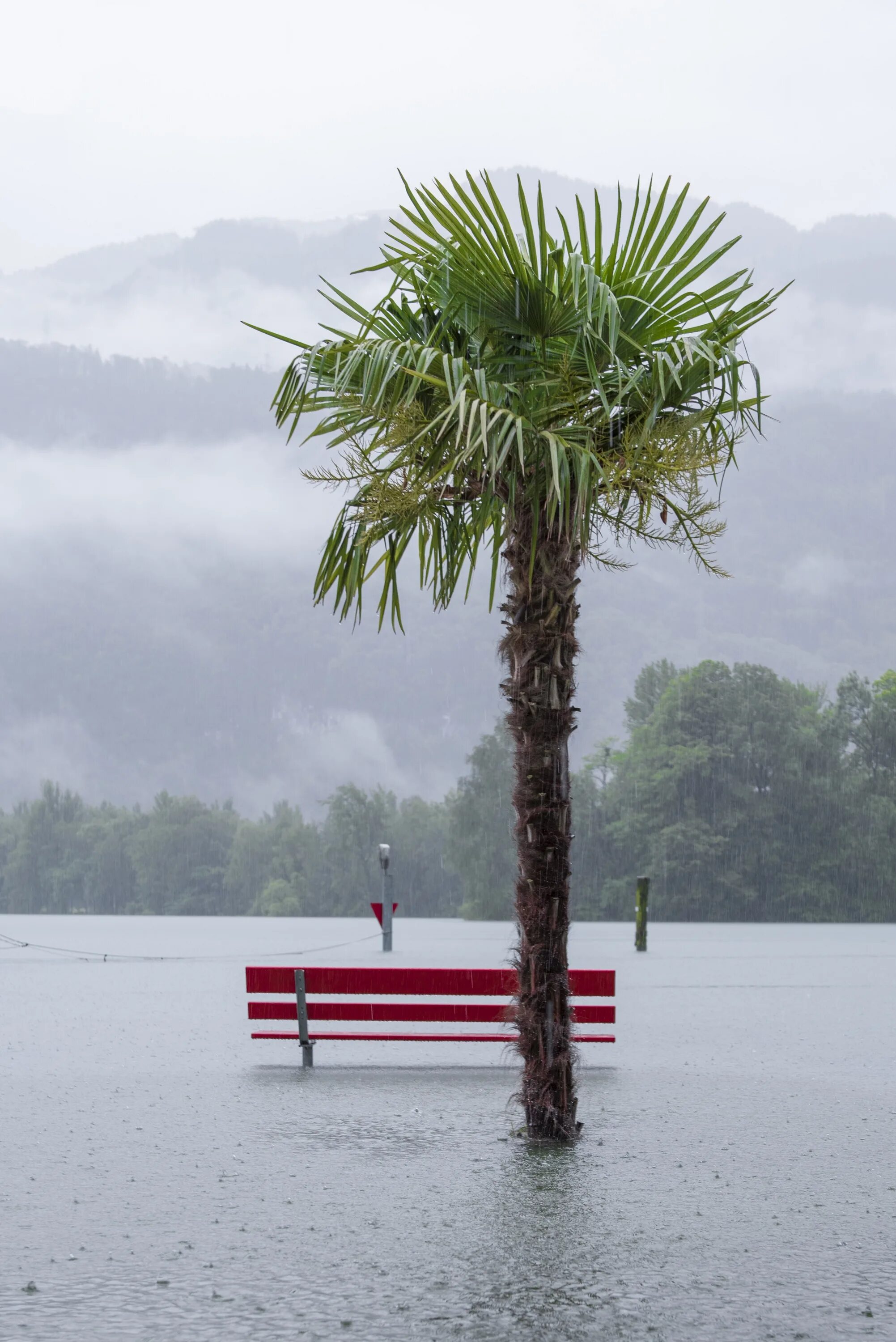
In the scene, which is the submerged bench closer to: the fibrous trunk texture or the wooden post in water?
the fibrous trunk texture

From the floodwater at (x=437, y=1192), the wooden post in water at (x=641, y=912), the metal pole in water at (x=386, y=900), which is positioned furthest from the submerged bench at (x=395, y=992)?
the wooden post in water at (x=641, y=912)

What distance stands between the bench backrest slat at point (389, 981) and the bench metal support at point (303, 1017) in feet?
0.15

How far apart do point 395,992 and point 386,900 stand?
23.2m

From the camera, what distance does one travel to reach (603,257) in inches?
378

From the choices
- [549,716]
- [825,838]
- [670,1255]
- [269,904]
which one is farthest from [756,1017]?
[269,904]

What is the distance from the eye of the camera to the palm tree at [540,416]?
8625 mm

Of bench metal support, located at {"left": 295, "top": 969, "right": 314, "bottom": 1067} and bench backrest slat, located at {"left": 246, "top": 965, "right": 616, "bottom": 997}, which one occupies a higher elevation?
bench backrest slat, located at {"left": 246, "top": 965, "right": 616, "bottom": 997}

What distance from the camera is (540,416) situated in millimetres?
9141

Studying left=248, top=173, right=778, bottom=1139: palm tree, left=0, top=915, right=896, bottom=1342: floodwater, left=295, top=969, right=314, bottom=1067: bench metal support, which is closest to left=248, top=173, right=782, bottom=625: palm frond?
left=248, top=173, right=778, bottom=1139: palm tree

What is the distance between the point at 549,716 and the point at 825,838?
77.8 metres

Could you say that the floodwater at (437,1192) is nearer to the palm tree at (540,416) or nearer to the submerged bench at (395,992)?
the submerged bench at (395,992)

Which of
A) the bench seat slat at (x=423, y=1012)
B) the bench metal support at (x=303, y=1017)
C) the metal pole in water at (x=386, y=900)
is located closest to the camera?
the bench seat slat at (x=423, y=1012)

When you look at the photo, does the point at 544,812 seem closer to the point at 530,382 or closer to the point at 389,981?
the point at 530,382

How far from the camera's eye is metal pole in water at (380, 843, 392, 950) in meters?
33.1
